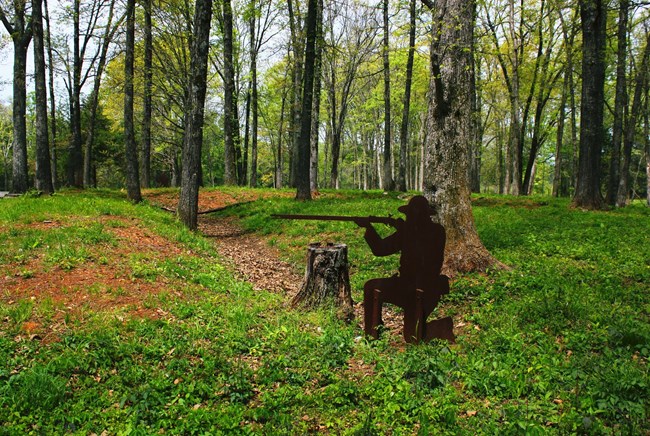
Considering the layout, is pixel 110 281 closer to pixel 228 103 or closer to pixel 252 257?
pixel 252 257

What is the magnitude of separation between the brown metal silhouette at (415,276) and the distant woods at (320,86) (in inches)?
107

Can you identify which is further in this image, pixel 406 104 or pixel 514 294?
pixel 406 104

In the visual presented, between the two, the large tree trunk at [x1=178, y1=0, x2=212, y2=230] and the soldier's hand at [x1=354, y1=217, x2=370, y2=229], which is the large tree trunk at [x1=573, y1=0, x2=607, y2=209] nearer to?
the soldier's hand at [x1=354, y1=217, x2=370, y2=229]


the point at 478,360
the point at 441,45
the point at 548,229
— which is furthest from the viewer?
the point at 548,229

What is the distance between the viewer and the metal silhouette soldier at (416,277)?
17.0ft

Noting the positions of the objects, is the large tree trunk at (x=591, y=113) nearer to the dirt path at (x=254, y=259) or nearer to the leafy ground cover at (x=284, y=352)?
the leafy ground cover at (x=284, y=352)

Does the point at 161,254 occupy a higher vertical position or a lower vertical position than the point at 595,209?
lower

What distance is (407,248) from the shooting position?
531cm

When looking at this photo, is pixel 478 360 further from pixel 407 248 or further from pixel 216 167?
pixel 216 167

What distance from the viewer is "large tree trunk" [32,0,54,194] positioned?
14.7 m

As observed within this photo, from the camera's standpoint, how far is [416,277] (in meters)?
5.30

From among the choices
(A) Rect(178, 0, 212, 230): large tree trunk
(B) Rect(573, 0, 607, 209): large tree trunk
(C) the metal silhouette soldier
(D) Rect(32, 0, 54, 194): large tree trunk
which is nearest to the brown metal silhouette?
(C) the metal silhouette soldier

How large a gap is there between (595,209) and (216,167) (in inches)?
2104

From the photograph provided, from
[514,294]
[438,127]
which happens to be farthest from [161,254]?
[514,294]
